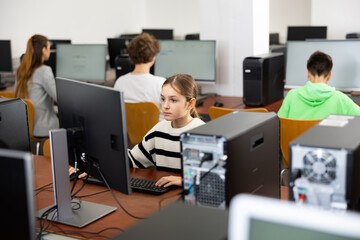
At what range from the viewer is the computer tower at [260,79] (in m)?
3.85

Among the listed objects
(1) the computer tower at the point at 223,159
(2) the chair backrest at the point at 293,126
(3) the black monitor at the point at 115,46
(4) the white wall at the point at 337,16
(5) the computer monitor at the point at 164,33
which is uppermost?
(4) the white wall at the point at 337,16

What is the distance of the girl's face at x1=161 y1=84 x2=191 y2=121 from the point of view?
229 cm

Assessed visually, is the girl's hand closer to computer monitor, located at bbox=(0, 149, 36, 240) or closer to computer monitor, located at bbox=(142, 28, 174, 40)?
computer monitor, located at bbox=(0, 149, 36, 240)

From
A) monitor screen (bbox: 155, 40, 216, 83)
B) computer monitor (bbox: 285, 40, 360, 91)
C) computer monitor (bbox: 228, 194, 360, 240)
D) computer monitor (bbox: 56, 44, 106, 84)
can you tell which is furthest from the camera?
computer monitor (bbox: 56, 44, 106, 84)

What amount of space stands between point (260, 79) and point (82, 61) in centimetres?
198

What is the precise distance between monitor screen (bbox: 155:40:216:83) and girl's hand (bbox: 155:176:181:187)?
92.2 inches

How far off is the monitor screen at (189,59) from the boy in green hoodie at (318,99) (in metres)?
1.11

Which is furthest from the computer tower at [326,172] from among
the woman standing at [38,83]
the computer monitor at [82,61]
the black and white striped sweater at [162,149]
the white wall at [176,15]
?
the white wall at [176,15]

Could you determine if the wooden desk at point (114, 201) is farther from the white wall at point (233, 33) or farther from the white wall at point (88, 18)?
the white wall at point (88, 18)

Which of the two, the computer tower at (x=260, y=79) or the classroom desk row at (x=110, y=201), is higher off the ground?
the computer tower at (x=260, y=79)

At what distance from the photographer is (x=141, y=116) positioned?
11.2 feet

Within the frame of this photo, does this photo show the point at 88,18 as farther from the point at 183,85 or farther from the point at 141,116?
the point at 183,85

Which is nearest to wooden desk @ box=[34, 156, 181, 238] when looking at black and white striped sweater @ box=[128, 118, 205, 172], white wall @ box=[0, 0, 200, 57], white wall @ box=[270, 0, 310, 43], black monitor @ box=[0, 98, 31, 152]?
black and white striped sweater @ box=[128, 118, 205, 172]

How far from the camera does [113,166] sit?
65.6 inches
